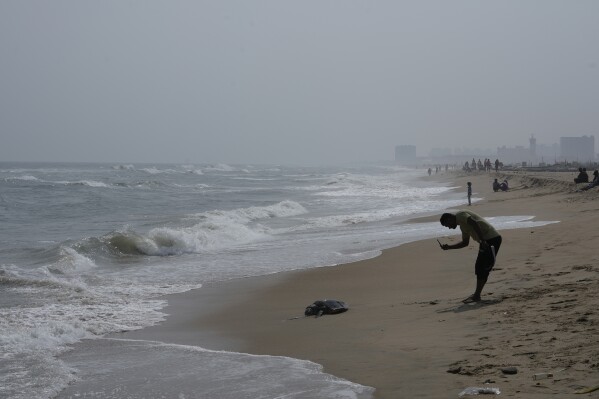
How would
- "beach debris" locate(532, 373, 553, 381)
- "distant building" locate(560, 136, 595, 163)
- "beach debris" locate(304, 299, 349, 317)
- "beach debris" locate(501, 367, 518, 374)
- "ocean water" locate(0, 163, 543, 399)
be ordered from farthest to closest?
"distant building" locate(560, 136, 595, 163)
"beach debris" locate(304, 299, 349, 317)
"ocean water" locate(0, 163, 543, 399)
"beach debris" locate(501, 367, 518, 374)
"beach debris" locate(532, 373, 553, 381)

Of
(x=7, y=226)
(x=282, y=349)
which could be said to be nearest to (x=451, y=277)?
(x=282, y=349)

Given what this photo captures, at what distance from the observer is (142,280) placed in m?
12.8

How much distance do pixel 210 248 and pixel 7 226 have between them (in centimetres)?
980

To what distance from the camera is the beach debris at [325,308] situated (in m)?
8.88

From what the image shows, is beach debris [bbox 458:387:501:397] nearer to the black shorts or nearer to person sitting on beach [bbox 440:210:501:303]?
person sitting on beach [bbox 440:210:501:303]

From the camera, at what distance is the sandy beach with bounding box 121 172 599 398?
534 cm

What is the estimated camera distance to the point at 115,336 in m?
8.31

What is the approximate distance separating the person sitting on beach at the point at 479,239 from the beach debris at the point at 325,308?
5.49 ft

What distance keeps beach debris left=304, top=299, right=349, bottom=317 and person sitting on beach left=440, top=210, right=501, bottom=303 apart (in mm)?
1675

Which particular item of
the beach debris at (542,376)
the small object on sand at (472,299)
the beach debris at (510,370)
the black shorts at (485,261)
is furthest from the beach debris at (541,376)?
the black shorts at (485,261)

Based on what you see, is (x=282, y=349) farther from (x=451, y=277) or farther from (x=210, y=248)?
(x=210, y=248)

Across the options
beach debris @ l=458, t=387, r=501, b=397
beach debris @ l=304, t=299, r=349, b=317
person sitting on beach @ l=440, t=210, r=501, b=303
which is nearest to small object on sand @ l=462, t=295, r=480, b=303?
person sitting on beach @ l=440, t=210, r=501, b=303

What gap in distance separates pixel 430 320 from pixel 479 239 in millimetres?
1369

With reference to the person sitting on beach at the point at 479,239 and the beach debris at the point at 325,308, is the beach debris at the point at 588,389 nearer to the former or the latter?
the person sitting on beach at the point at 479,239
